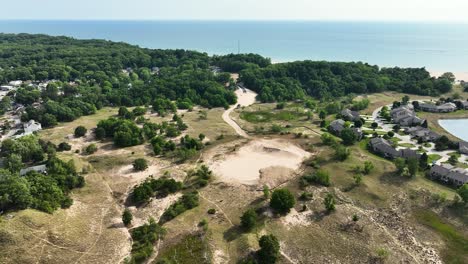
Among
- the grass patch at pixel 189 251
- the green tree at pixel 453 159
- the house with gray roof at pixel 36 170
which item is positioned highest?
the house with gray roof at pixel 36 170

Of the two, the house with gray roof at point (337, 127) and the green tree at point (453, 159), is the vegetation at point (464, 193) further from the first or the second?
the house with gray roof at point (337, 127)

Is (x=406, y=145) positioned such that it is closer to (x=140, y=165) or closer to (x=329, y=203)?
(x=329, y=203)

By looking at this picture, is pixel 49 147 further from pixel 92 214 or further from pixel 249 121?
pixel 249 121

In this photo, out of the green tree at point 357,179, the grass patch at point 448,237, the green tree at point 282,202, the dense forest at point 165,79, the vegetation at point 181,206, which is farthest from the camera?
the dense forest at point 165,79

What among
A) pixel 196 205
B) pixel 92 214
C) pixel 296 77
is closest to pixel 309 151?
pixel 196 205

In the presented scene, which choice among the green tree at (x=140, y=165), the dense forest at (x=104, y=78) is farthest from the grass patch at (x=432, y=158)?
the dense forest at (x=104, y=78)

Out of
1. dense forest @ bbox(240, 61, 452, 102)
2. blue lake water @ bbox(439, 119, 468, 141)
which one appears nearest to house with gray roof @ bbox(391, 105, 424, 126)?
blue lake water @ bbox(439, 119, 468, 141)
